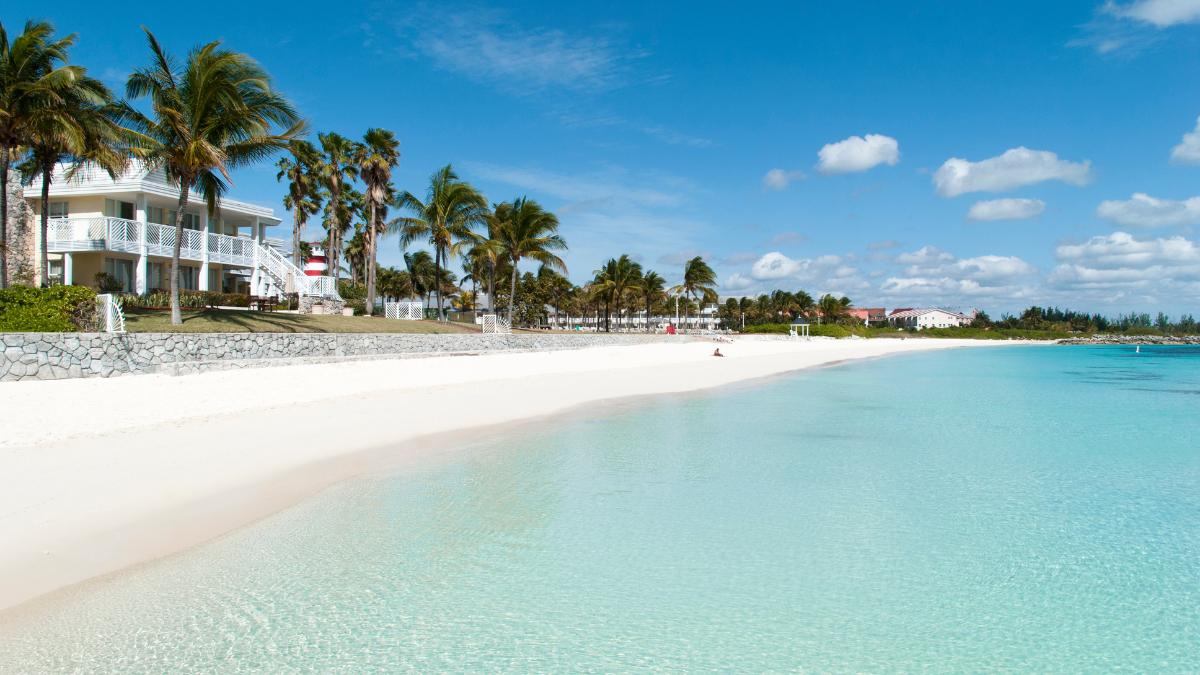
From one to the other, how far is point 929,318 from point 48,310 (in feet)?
607

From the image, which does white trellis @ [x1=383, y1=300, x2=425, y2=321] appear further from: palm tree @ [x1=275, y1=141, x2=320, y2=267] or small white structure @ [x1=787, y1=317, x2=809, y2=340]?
small white structure @ [x1=787, y1=317, x2=809, y2=340]

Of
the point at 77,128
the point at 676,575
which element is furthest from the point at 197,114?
the point at 676,575

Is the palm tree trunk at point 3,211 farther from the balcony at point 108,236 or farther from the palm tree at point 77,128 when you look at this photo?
the balcony at point 108,236

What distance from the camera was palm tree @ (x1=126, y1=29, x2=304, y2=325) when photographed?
20281 mm

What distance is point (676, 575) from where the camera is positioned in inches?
225

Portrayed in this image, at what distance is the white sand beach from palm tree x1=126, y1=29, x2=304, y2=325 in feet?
21.5

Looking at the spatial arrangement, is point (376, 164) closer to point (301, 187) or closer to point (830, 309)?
point (301, 187)

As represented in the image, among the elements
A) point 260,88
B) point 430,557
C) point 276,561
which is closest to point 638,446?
point 430,557

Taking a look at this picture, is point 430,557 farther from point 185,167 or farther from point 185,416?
point 185,167

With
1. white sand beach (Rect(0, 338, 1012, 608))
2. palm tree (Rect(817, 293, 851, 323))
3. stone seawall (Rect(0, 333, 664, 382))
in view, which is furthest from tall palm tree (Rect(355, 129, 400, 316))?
palm tree (Rect(817, 293, 851, 323))

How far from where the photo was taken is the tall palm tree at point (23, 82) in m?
18.2

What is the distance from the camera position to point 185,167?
67.4 ft

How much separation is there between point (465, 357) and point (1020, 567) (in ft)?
71.8

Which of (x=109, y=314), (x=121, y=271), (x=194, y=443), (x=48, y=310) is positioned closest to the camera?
(x=194, y=443)
